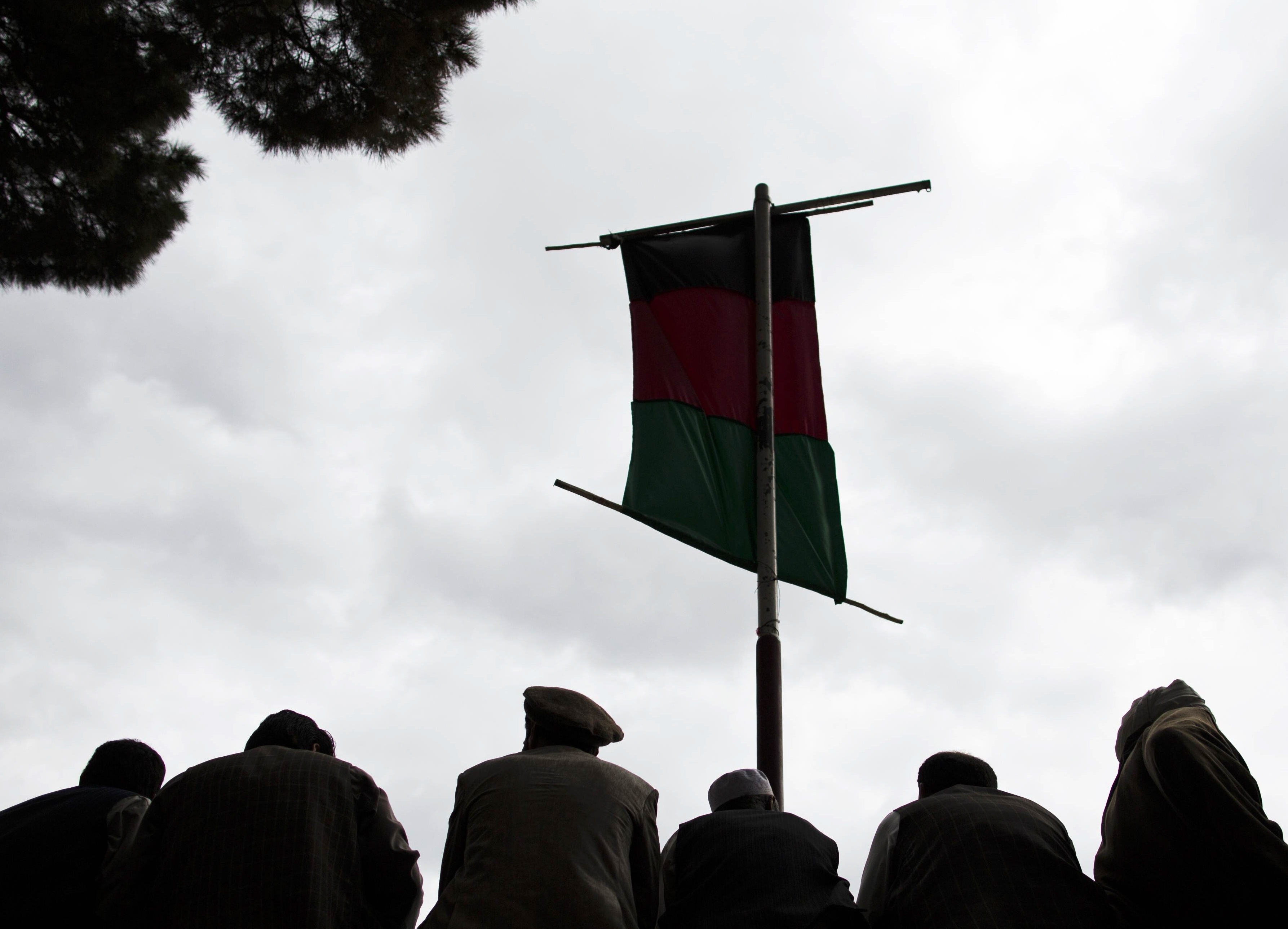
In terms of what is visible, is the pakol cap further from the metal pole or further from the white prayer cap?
the metal pole

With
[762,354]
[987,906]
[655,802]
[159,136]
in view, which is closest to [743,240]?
[762,354]

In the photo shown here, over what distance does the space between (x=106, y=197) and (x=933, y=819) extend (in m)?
5.32

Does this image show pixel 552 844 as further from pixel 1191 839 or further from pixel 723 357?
pixel 723 357

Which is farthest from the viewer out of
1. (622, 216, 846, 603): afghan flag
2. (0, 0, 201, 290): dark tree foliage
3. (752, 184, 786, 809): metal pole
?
(622, 216, 846, 603): afghan flag

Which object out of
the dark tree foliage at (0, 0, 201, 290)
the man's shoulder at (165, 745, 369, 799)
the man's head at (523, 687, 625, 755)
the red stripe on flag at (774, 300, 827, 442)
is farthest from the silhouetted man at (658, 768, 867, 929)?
the dark tree foliage at (0, 0, 201, 290)

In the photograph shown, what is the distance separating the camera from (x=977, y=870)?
11.1 feet

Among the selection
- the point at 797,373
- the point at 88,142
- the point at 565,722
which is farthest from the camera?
the point at 797,373

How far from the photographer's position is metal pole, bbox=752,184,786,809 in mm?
5000

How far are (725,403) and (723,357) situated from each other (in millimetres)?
302

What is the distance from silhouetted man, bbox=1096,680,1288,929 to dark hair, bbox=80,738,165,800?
3.01 metres

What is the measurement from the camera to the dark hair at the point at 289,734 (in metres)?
3.67

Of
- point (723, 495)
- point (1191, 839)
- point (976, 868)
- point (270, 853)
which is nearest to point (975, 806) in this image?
point (976, 868)

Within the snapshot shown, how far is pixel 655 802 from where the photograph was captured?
12.3 feet

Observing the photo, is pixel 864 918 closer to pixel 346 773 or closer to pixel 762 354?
pixel 346 773
